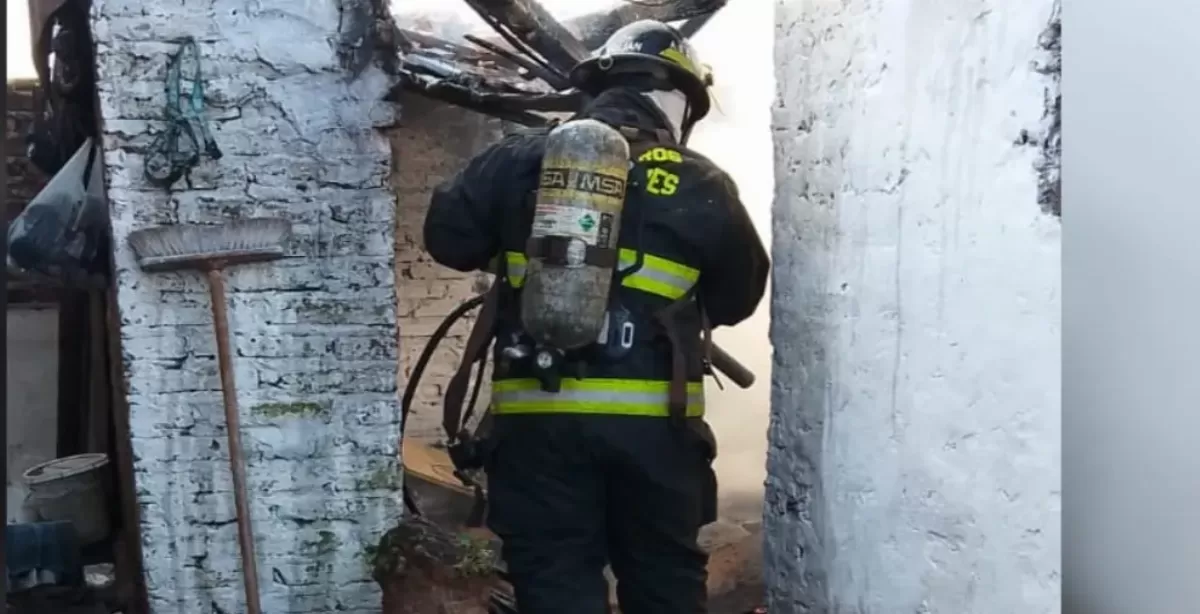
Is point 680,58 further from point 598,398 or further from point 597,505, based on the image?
point 597,505

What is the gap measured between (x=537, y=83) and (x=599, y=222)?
2131 mm

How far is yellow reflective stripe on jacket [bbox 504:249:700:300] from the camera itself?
114 inches

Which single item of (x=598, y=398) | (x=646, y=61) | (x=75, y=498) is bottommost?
(x=75, y=498)

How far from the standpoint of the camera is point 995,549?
87.3 inches

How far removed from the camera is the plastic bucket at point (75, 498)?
4918mm

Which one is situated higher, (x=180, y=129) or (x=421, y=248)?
(x=180, y=129)

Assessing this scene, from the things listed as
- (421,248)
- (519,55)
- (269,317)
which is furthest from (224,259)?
(421,248)

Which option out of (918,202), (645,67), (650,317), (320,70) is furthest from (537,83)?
(918,202)

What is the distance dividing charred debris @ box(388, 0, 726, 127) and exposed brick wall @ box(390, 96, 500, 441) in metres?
0.67

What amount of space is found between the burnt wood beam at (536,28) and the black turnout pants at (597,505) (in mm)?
1703

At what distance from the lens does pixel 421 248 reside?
5.77 meters

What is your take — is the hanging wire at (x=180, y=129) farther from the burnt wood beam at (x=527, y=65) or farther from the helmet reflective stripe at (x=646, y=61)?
the burnt wood beam at (x=527, y=65)

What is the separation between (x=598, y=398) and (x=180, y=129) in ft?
4.94

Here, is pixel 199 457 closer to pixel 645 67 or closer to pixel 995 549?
pixel 645 67
